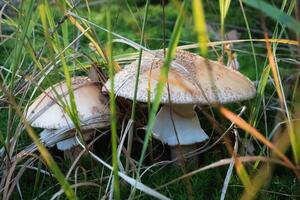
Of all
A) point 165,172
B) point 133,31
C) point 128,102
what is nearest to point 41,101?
point 128,102

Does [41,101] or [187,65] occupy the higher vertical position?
[187,65]

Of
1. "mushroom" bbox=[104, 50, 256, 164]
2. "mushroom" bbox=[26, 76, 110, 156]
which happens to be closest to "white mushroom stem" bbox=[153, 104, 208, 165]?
"mushroom" bbox=[104, 50, 256, 164]

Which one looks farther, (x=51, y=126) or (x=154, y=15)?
(x=154, y=15)

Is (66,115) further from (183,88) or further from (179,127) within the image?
(183,88)

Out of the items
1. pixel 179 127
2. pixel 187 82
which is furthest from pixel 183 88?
pixel 179 127

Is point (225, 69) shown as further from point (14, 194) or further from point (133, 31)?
point (133, 31)

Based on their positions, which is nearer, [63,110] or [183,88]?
[183,88]

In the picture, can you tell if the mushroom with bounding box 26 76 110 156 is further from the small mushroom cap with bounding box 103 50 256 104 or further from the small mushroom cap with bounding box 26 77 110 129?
the small mushroom cap with bounding box 103 50 256 104
